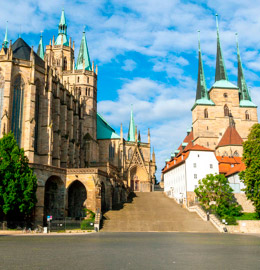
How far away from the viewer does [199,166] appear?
182 feet

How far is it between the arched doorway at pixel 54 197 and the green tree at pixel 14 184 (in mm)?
5584

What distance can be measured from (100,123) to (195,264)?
67.2m

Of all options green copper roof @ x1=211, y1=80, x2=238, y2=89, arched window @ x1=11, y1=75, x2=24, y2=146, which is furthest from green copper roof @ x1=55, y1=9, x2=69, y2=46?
arched window @ x1=11, y1=75, x2=24, y2=146

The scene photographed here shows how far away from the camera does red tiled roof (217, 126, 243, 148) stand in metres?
71.9

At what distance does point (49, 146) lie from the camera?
46.7 meters

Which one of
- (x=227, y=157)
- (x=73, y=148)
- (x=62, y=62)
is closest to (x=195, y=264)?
(x=73, y=148)

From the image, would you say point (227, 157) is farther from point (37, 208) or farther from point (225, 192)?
point (37, 208)

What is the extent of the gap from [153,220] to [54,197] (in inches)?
479

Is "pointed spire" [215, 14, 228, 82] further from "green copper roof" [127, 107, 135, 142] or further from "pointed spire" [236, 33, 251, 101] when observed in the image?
"green copper roof" [127, 107, 135, 142]

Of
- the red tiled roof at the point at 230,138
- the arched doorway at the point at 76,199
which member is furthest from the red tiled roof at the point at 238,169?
the arched doorway at the point at 76,199

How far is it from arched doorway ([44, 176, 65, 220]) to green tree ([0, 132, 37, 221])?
558cm

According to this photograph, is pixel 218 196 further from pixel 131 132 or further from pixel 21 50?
pixel 131 132

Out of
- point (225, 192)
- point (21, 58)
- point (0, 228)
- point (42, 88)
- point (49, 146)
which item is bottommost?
point (0, 228)

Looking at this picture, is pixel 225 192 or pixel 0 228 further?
pixel 225 192
